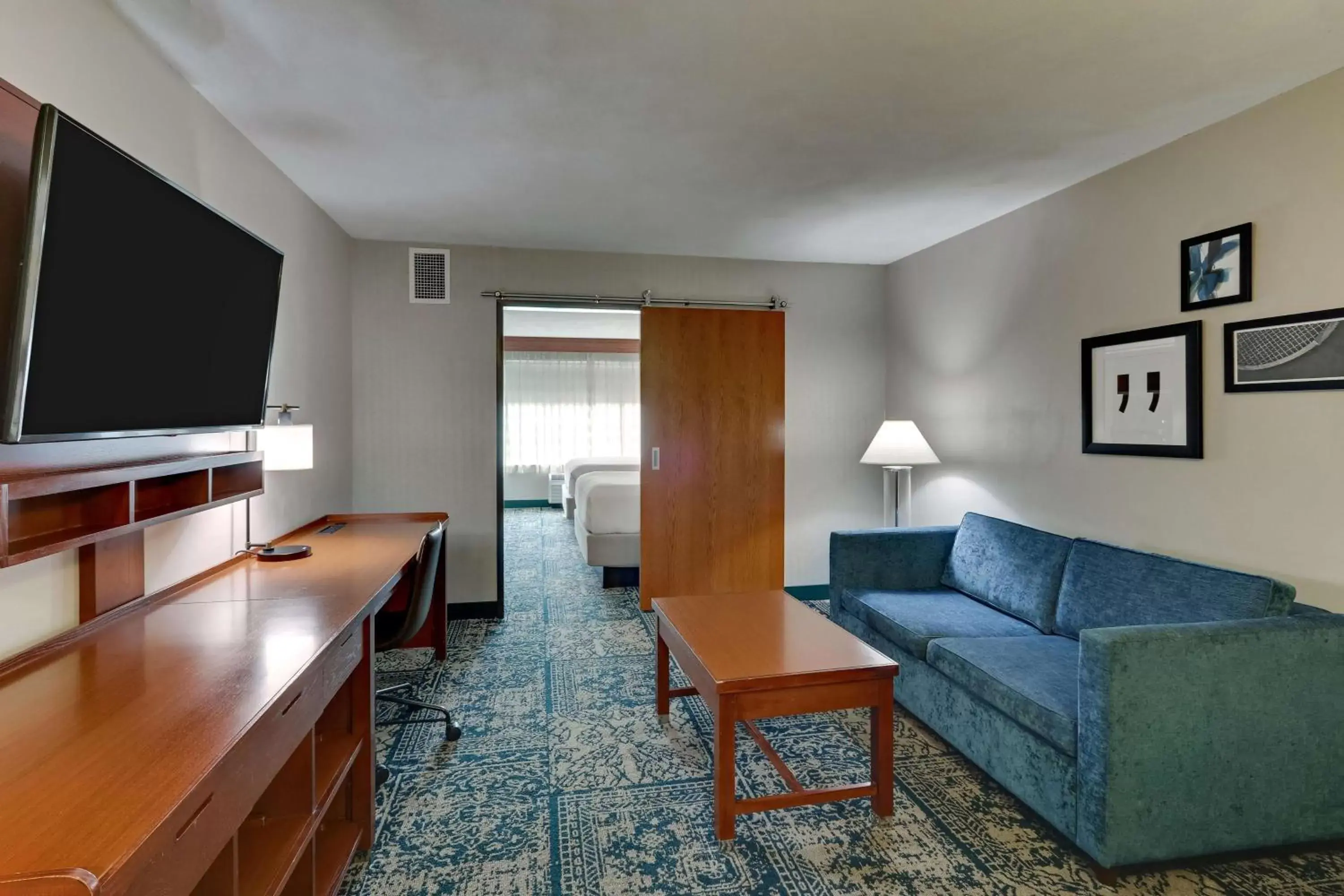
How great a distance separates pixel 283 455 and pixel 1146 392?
3581 millimetres

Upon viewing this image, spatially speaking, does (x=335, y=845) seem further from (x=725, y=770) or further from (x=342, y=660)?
(x=725, y=770)

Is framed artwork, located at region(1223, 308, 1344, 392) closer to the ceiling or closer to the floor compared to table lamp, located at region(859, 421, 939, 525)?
closer to the ceiling

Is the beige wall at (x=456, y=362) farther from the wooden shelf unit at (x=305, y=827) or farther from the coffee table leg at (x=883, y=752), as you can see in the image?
the coffee table leg at (x=883, y=752)

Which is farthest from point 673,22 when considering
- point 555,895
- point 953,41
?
point 555,895

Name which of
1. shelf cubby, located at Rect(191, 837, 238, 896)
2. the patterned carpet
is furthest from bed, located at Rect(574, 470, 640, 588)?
shelf cubby, located at Rect(191, 837, 238, 896)

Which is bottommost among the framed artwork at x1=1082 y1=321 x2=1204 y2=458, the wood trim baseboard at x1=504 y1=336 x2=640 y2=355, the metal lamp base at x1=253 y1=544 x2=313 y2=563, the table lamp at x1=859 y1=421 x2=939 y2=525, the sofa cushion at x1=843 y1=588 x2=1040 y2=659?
the sofa cushion at x1=843 y1=588 x2=1040 y2=659

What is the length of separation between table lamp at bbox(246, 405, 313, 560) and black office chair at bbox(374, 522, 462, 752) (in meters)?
0.47

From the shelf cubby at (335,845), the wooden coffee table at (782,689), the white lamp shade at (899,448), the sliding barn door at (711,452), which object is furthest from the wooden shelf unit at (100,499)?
the white lamp shade at (899,448)

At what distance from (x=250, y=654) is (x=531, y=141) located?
2.07 metres

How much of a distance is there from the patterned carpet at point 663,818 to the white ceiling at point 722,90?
240cm

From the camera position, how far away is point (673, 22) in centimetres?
185

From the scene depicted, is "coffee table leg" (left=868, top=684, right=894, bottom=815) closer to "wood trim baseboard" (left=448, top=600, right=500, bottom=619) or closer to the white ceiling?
the white ceiling

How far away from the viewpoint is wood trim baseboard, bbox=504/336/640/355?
8.65 m

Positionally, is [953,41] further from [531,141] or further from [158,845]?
[158,845]
